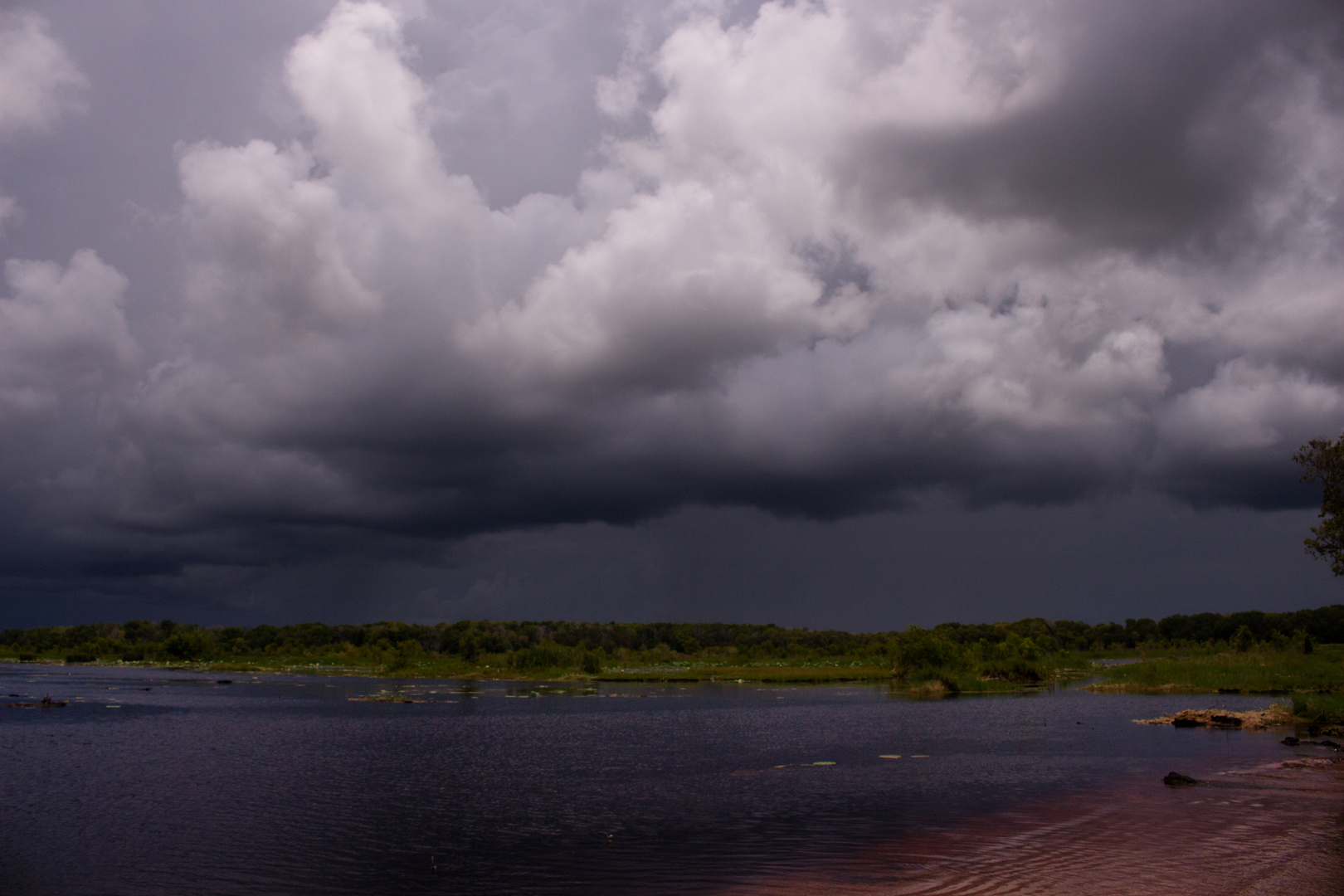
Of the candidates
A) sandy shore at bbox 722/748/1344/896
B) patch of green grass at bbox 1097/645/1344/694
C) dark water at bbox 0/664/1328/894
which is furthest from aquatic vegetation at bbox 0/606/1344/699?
sandy shore at bbox 722/748/1344/896

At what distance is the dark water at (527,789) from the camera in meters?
21.9

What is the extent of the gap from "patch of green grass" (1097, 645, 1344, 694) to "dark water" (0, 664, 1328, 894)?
398 inches

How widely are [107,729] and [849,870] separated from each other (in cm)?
4884

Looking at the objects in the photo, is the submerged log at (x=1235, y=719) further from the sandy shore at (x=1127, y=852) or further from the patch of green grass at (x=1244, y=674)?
the patch of green grass at (x=1244, y=674)

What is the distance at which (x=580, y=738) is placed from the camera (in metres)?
49.1

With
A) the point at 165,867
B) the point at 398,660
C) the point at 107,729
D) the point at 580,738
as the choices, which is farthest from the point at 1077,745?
the point at 398,660

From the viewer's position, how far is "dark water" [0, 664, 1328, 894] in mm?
21859

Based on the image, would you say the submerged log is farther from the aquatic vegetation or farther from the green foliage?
the green foliage

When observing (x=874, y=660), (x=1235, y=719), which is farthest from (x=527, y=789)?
(x=874, y=660)

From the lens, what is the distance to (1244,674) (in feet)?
261

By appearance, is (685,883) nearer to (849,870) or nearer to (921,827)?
(849,870)

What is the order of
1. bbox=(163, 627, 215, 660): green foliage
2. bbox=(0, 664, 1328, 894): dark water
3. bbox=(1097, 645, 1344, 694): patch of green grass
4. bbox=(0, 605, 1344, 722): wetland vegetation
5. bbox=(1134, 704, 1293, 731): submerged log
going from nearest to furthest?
bbox=(0, 664, 1328, 894): dark water → bbox=(1134, 704, 1293, 731): submerged log → bbox=(1097, 645, 1344, 694): patch of green grass → bbox=(0, 605, 1344, 722): wetland vegetation → bbox=(163, 627, 215, 660): green foliage

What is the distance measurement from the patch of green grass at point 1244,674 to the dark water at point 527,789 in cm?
1010

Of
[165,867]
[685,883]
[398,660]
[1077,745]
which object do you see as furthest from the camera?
[398,660]
